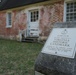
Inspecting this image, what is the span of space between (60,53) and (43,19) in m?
12.2

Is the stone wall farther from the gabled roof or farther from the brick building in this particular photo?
the gabled roof

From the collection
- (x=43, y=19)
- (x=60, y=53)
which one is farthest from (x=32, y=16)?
(x=60, y=53)

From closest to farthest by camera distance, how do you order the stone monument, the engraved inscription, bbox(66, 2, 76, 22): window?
the stone monument, the engraved inscription, bbox(66, 2, 76, 22): window

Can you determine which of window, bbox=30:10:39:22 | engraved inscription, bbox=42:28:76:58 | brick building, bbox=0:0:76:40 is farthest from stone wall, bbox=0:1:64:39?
engraved inscription, bbox=42:28:76:58

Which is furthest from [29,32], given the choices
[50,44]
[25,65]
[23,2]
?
[50,44]

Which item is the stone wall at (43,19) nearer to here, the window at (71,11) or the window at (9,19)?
the window at (71,11)

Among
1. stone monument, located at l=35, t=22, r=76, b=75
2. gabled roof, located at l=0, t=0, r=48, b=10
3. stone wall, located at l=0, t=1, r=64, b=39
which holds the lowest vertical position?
stone monument, located at l=35, t=22, r=76, b=75

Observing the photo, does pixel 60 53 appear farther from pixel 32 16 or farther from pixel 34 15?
pixel 32 16

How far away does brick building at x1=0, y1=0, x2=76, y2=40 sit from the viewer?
1499cm

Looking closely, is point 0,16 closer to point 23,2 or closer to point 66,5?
point 23,2

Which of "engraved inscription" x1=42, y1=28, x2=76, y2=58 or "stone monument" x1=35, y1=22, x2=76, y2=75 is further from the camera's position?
"engraved inscription" x1=42, y1=28, x2=76, y2=58

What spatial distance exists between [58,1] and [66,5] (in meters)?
0.72

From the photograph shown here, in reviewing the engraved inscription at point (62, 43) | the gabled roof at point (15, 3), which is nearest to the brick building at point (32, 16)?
the gabled roof at point (15, 3)

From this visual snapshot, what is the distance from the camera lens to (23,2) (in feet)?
62.9
